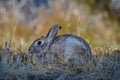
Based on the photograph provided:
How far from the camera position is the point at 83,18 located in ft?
47.9

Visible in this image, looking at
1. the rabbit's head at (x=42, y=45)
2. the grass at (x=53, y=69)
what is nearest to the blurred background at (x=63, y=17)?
the rabbit's head at (x=42, y=45)

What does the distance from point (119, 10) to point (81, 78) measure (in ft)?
27.4

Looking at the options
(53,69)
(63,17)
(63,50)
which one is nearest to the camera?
(53,69)

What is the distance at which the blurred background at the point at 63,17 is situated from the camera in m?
13.8

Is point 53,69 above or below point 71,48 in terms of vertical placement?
below

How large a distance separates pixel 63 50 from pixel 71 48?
0.10 m

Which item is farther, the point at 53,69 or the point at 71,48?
the point at 71,48

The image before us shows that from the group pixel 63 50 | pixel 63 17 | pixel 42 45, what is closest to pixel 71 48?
pixel 63 50

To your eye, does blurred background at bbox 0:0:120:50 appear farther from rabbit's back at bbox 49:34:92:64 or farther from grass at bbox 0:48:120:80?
grass at bbox 0:48:120:80

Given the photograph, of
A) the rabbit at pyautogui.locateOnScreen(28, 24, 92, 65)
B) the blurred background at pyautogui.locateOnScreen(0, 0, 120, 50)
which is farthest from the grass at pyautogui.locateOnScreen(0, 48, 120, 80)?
the blurred background at pyautogui.locateOnScreen(0, 0, 120, 50)

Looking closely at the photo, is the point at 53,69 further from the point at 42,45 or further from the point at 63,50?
the point at 42,45

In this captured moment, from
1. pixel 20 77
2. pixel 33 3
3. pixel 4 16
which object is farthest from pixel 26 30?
pixel 20 77

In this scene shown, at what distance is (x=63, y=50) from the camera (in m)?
8.82

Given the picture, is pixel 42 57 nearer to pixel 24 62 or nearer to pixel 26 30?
pixel 24 62
